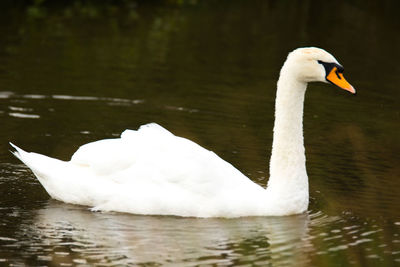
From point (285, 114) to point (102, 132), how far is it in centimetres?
397

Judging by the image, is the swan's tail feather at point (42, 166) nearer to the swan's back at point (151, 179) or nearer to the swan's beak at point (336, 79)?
the swan's back at point (151, 179)

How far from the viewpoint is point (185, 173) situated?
9.90 meters

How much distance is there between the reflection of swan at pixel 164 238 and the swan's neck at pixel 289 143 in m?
0.33

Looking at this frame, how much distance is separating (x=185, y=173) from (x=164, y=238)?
3.02ft

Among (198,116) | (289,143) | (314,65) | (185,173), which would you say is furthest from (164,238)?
(198,116)

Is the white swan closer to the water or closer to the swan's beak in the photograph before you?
the swan's beak

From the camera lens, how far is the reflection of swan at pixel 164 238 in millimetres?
8578

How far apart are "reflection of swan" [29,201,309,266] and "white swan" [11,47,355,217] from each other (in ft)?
0.43

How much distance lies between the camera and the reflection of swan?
8.58m

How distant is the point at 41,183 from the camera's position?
1048 centimetres

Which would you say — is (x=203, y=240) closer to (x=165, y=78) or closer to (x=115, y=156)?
(x=115, y=156)

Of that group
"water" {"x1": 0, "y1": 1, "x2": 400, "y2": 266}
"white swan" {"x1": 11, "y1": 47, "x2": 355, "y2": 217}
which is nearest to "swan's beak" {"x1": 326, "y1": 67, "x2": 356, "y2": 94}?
"white swan" {"x1": 11, "y1": 47, "x2": 355, "y2": 217}

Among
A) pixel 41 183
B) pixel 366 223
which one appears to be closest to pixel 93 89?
pixel 41 183

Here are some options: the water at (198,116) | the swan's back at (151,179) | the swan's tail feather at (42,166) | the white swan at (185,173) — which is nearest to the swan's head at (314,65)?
the white swan at (185,173)
